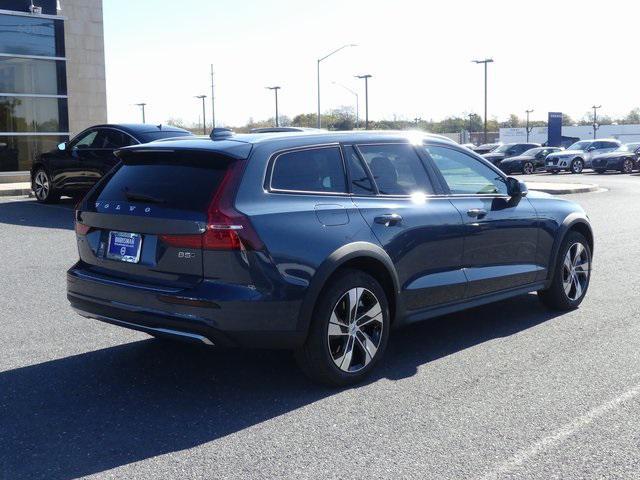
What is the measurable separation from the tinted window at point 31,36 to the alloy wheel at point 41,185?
834cm

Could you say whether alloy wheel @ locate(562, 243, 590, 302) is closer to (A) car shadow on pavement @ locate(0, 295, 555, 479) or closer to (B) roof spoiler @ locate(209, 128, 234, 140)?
(A) car shadow on pavement @ locate(0, 295, 555, 479)

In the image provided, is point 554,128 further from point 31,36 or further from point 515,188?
point 515,188

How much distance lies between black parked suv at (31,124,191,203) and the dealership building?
25.3ft

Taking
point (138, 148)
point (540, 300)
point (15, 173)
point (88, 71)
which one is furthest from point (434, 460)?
point (88, 71)

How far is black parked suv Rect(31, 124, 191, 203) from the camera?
48.2 feet

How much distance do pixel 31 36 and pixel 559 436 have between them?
23167mm

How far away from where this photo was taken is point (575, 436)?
4.50 metres

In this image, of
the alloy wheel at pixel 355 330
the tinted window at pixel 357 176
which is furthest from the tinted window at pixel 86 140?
the alloy wheel at pixel 355 330

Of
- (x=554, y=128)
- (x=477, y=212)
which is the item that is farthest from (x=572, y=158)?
(x=477, y=212)

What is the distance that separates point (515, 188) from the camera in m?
6.99

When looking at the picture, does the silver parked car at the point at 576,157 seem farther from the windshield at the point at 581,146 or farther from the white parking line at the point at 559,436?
the white parking line at the point at 559,436

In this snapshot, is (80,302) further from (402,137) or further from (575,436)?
(575,436)

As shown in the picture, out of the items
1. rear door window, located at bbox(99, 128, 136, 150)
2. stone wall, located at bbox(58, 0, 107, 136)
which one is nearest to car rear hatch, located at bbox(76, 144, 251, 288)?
rear door window, located at bbox(99, 128, 136, 150)

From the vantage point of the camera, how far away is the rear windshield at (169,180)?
5.12 meters
